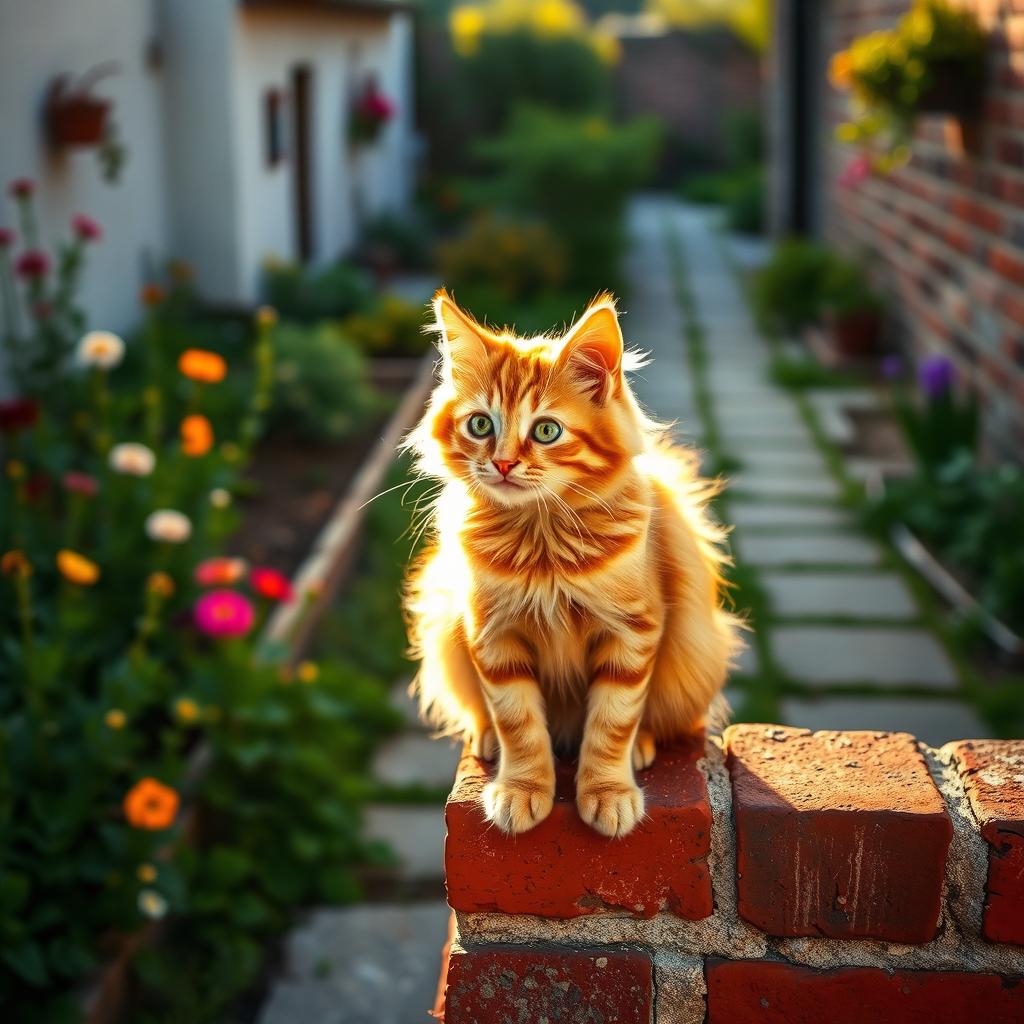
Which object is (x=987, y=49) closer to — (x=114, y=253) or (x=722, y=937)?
(x=114, y=253)

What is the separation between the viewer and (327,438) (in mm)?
7043

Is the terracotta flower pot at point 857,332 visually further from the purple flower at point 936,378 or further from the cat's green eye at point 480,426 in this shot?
the cat's green eye at point 480,426

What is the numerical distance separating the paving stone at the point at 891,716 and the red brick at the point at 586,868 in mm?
2786

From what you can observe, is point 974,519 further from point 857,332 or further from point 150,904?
point 857,332

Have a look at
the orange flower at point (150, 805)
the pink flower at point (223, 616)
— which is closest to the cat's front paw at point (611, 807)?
the orange flower at point (150, 805)

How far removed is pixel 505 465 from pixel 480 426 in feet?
0.29

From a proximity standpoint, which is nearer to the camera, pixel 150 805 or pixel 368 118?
pixel 150 805

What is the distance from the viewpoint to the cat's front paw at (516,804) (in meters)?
1.44

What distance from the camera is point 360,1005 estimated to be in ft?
11.0

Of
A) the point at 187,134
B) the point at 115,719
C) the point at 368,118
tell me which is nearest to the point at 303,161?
the point at 368,118

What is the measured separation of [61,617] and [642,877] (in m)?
2.42

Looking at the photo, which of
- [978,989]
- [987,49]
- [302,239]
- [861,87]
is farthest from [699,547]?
[302,239]

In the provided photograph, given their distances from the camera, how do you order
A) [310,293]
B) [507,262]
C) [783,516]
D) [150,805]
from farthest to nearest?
[507,262] < [310,293] < [783,516] < [150,805]

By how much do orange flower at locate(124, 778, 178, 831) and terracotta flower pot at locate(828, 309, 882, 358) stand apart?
6.70 meters
